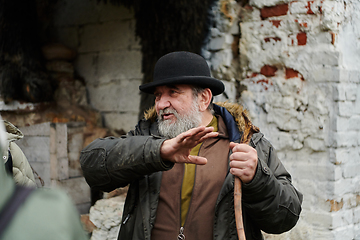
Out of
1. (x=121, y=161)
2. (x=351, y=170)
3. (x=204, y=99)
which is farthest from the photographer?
(x=351, y=170)

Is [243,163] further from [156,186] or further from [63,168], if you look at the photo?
[63,168]

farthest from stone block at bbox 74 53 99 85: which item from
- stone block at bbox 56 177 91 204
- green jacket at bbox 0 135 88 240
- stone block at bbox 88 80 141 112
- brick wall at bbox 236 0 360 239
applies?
green jacket at bbox 0 135 88 240

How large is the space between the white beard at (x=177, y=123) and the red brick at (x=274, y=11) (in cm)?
120

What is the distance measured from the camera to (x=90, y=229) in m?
2.70

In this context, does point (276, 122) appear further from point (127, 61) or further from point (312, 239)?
point (127, 61)

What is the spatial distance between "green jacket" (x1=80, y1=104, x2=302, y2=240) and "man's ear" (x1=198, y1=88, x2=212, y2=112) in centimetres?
25

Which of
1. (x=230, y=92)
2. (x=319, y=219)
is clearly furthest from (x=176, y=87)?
(x=319, y=219)

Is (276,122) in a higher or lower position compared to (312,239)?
higher

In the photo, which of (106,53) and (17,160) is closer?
(17,160)

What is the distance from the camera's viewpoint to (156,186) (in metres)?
1.60

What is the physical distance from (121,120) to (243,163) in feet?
7.56

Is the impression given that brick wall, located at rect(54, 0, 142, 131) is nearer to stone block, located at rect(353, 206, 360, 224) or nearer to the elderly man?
the elderly man

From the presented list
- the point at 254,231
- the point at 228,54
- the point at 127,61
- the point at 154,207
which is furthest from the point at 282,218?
the point at 127,61

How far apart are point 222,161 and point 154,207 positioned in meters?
0.39
